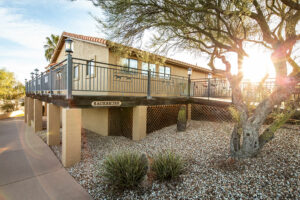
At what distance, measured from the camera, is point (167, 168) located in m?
3.48

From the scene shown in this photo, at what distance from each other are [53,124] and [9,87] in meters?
15.8

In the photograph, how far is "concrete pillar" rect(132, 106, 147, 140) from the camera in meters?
6.75

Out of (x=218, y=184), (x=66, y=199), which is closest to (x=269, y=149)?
(x=218, y=184)

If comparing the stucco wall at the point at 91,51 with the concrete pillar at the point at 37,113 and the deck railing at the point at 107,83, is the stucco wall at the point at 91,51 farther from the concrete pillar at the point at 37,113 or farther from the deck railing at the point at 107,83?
the concrete pillar at the point at 37,113

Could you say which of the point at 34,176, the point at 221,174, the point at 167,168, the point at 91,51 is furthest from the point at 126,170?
the point at 91,51

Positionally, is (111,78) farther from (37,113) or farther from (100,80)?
(37,113)

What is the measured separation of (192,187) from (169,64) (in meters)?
9.56

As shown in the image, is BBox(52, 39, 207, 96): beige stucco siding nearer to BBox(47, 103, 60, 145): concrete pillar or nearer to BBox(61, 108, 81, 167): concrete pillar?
BBox(47, 103, 60, 145): concrete pillar

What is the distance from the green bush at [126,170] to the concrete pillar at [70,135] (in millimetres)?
1792

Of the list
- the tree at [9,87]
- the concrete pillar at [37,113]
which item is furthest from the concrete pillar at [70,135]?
the tree at [9,87]

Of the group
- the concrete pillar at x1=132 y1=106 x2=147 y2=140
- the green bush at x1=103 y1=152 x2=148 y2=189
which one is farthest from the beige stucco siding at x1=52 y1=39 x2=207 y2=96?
the green bush at x1=103 y1=152 x2=148 y2=189

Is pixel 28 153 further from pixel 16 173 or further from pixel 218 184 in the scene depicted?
pixel 218 184

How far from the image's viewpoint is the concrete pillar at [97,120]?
27.0 ft

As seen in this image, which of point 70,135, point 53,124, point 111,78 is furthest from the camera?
point 111,78
